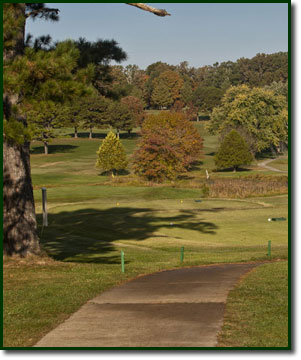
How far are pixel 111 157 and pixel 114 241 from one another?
61448mm

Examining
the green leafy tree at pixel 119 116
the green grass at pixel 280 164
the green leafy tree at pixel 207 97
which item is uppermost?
the green leafy tree at pixel 207 97

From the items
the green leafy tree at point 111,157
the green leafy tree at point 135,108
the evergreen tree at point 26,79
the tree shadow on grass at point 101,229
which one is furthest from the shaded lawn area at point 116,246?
the green leafy tree at point 135,108

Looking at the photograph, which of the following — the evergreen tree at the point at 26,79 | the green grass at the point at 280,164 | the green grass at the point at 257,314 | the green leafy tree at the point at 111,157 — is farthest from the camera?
the green grass at the point at 280,164

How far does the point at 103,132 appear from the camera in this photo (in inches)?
6284

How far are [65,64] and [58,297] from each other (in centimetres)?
623

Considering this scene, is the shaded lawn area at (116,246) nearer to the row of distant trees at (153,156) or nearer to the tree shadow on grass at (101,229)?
the tree shadow on grass at (101,229)

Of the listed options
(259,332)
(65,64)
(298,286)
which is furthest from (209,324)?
(65,64)

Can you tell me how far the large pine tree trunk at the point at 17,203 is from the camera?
66.6ft

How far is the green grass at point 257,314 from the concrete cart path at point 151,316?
0.24 metres

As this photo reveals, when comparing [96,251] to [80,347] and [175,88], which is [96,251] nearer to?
[80,347]

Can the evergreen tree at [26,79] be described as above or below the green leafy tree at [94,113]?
below

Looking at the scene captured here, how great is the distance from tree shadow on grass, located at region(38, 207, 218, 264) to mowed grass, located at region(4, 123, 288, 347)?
5 centimetres

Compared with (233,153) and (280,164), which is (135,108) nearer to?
(280,164)

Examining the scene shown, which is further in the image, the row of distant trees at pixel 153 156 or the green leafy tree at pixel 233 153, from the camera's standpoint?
the green leafy tree at pixel 233 153
